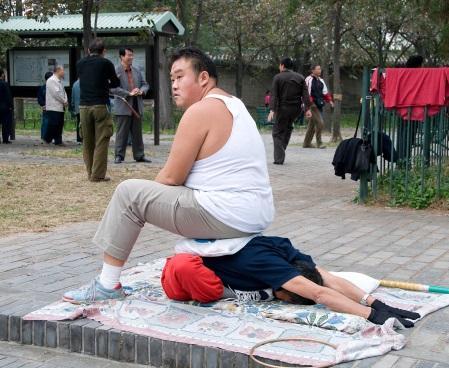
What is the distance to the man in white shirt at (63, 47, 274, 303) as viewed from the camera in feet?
14.1

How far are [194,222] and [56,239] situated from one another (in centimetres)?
278

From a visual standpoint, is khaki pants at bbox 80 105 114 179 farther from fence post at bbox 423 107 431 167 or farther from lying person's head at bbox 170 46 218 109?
lying person's head at bbox 170 46 218 109

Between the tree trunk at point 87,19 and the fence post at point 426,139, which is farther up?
the tree trunk at point 87,19

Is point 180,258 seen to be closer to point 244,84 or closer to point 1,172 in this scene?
point 1,172

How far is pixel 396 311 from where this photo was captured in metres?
4.18

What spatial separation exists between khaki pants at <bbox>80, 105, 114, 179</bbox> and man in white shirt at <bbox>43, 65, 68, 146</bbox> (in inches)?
250

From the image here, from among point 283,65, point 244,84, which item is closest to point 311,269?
point 283,65

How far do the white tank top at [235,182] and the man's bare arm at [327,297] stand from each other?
410mm

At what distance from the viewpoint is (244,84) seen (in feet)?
160

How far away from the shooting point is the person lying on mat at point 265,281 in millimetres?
4184

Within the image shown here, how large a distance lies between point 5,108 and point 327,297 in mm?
14580

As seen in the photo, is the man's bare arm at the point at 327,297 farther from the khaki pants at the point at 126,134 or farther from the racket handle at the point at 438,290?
the khaki pants at the point at 126,134

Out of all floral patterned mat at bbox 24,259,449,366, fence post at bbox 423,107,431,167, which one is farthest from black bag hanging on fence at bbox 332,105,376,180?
floral patterned mat at bbox 24,259,449,366

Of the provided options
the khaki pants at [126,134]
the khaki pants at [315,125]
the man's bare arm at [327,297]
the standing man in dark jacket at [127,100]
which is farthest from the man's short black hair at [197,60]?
the khaki pants at [315,125]
